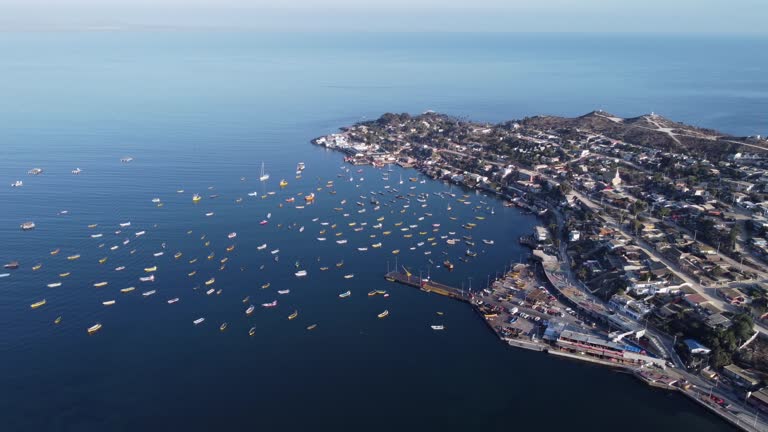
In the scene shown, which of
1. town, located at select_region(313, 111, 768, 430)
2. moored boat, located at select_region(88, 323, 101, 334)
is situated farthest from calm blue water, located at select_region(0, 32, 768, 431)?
town, located at select_region(313, 111, 768, 430)

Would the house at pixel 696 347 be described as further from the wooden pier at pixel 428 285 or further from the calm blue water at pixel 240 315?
the wooden pier at pixel 428 285

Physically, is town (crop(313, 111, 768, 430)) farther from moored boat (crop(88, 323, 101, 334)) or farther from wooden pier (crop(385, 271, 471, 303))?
moored boat (crop(88, 323, 101, 334))

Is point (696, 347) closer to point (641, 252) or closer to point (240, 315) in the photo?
point (641, 252)

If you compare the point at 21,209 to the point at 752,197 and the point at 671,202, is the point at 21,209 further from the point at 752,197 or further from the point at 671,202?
the point at 752,197

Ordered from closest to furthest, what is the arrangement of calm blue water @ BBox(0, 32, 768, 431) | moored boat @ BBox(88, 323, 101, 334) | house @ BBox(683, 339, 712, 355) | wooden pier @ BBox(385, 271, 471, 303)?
1. calm blue water @ BBox(0, 32, 768, 431)
2. house @ BBox(683, 339, 712, 355)
3. moored boat @ BBox(88, 323, 101, 334)
4. wooden pier @ BBox(385, 271, 471, 303)

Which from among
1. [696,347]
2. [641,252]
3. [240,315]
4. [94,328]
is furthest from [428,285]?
[94,328]

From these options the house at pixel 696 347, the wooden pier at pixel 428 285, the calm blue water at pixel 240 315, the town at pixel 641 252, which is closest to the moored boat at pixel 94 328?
the calm blue water at pixel 240 315
